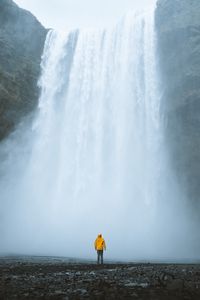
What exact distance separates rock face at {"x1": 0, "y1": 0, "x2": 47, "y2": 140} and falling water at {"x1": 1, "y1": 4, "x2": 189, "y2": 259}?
1487 mm

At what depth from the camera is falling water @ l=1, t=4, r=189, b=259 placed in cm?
3469

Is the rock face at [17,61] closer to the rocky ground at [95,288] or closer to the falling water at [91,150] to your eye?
the falling water at [91,150]

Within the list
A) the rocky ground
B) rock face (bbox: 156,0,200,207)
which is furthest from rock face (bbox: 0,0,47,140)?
the rocky ground

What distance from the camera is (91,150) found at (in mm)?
41812

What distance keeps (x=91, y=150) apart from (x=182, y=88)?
1185 cm

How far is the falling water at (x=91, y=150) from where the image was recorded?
34.7 metres

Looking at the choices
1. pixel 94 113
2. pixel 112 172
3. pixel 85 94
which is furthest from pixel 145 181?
pixel 85 94

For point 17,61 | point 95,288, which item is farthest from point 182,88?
point 95,288

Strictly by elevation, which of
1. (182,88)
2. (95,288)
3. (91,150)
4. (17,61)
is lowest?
(95,288)

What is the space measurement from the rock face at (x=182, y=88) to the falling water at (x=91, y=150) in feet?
4.65

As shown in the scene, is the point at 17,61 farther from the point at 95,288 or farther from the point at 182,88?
the point at 95,288

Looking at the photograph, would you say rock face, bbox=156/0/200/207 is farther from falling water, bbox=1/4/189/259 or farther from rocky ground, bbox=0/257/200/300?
rocky ground, bbox=0/257/200/300

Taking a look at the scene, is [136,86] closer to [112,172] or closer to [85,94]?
[85,94]

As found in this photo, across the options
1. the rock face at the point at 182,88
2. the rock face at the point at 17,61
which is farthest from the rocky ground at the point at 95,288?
the rock face at the point at 17,61
